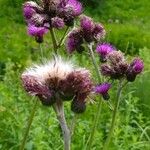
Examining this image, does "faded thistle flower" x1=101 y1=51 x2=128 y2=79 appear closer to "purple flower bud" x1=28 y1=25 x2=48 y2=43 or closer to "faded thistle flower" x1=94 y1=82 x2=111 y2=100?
"faded thistle flower" x1=94 y1=82 x2=111 y2=100

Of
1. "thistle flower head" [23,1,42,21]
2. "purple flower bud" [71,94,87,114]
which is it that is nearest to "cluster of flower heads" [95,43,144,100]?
"thistle flower head" [23,1,42,21]

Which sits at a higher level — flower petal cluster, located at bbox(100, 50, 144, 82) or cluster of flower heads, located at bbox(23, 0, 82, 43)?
cluster of flower heads, located at bbox(23, 0, 82, 43)

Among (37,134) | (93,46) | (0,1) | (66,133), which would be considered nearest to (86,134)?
(37,134)

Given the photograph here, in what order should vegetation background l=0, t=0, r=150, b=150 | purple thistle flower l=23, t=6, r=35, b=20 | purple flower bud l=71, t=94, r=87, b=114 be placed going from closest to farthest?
purple flower bud l=71, t=94, r=87, b=114, purple thistle flower l=23, t=6, r=35, b=20, vegetation background l=0, t=0, r=150, b=150

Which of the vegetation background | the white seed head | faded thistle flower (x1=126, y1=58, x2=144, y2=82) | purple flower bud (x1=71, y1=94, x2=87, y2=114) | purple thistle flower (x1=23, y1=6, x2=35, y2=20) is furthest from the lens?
the vegetation background

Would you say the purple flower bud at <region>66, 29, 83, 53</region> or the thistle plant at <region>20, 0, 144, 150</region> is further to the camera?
the purple flower bud at <region>66, 29, 83, 53</region>

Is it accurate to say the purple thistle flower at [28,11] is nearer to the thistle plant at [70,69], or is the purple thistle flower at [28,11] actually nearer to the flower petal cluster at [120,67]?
the thistle plant at [70,69]

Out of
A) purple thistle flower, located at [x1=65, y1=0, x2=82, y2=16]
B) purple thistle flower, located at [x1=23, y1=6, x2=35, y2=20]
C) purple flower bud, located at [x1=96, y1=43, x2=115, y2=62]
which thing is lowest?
purple flower bud, located at [x1=96, y1=43, x2=115, y2=62]

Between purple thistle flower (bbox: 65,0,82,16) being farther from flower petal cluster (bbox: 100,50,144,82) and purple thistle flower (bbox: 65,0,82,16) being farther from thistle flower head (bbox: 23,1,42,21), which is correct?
flower petal cluster (bbox: 100,50,144,82)
